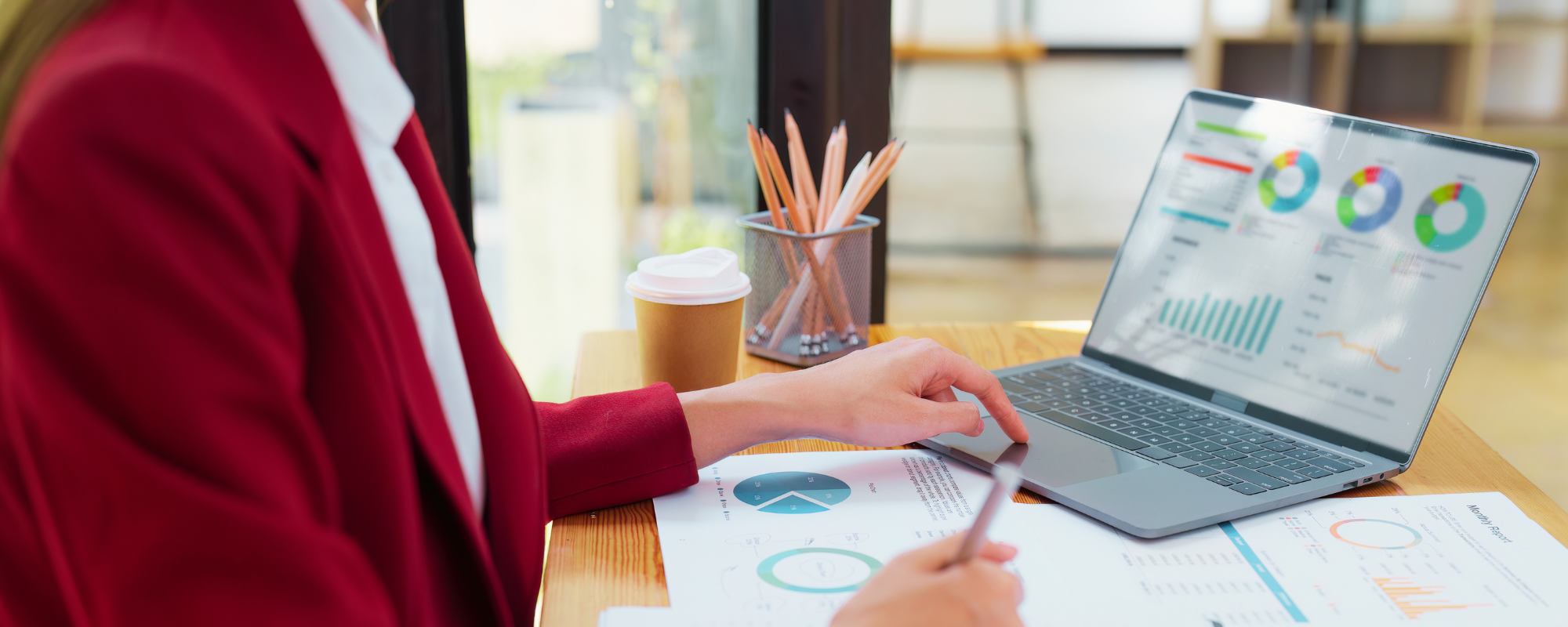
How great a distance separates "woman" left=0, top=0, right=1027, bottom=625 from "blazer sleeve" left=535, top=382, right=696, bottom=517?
18 cm

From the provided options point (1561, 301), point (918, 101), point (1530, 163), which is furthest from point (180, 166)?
point (1561, 301)

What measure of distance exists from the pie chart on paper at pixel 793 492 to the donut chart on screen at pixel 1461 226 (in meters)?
0.47

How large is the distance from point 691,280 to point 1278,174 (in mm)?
499

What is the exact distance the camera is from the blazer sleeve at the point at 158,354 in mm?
362

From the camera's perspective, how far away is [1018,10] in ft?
12.9

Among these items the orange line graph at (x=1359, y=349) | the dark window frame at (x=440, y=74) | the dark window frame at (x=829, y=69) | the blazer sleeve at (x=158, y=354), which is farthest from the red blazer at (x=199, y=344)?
the dark window frame at (x=829, y=69)

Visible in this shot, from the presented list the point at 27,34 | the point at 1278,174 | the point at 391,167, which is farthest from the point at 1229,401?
the point at 27,34

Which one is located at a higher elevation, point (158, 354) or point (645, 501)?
point (158, 354)

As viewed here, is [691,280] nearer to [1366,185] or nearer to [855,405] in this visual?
[855,405]

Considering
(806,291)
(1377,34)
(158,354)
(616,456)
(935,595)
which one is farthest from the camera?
(1377,34)

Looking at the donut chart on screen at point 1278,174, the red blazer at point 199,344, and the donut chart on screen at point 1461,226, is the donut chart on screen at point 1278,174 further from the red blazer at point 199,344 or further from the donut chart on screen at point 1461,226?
the red blazer at point 199,344

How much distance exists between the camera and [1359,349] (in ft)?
2.73

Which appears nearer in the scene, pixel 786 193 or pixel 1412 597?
pixel 1412 597

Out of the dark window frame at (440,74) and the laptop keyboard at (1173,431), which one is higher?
the dark window frame at (440,74)
